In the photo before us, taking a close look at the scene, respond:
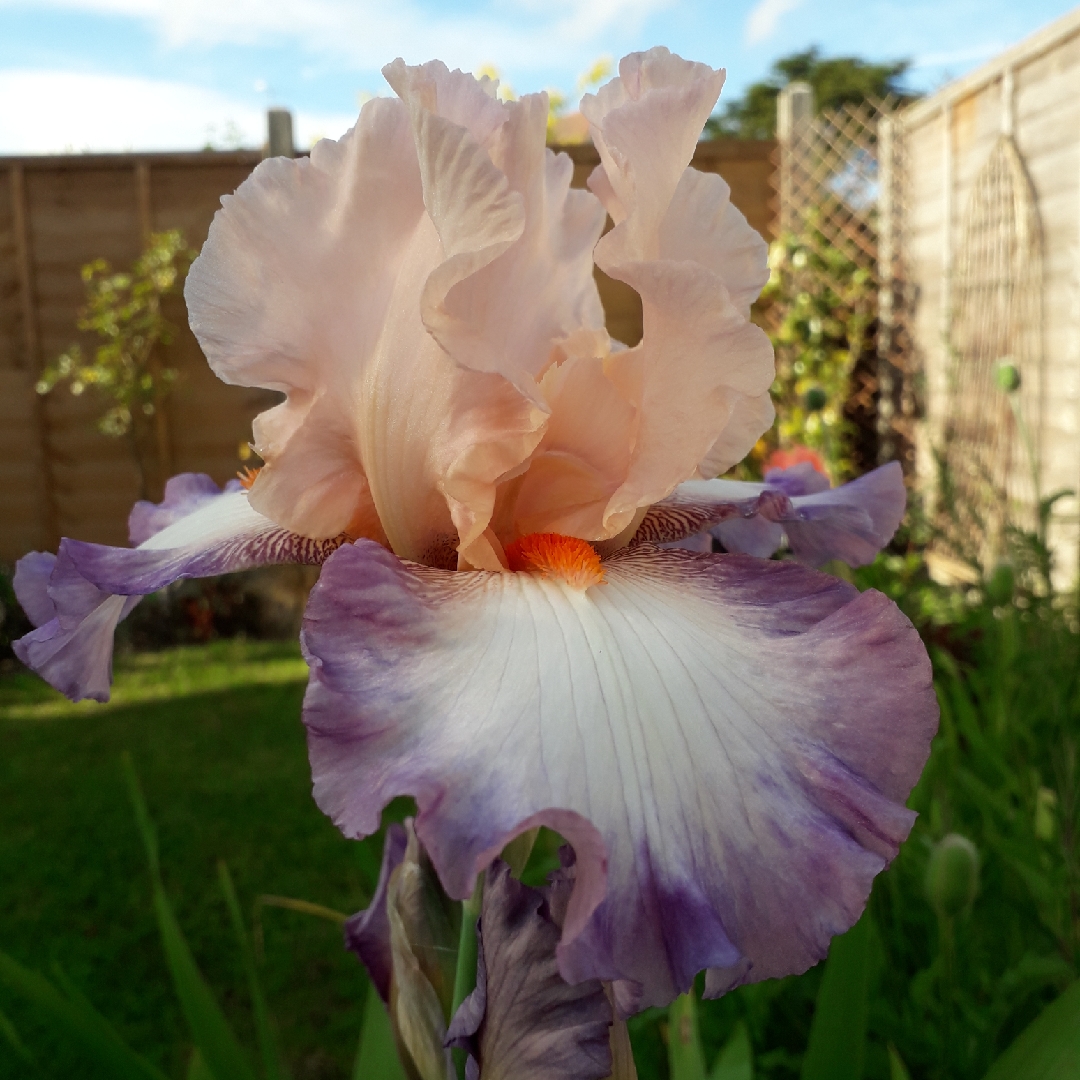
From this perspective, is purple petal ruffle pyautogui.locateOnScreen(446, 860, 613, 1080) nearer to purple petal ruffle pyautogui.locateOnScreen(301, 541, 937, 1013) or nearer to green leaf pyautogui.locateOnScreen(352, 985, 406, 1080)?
purple petal ruffle pyautogui.locateOnScreen(301, 541, 937, 1013)

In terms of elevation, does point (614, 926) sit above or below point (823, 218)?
below

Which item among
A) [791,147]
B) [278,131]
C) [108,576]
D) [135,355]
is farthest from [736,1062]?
[135,355]

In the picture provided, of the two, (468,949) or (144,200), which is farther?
(144,200)

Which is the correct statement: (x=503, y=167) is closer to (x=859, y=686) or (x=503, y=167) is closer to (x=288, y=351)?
(x=288, y=351)

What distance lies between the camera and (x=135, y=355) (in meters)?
6.27

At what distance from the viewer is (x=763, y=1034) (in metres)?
1.45

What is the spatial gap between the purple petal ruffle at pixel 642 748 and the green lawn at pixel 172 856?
2.81ft

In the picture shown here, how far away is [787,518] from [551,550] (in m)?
0.21

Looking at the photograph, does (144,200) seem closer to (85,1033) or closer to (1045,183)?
(1045,183)

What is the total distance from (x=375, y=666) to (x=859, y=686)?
0.28 m

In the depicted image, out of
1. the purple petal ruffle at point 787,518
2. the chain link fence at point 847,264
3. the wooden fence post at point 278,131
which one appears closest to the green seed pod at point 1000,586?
the purple petal ruffle at point 787,518

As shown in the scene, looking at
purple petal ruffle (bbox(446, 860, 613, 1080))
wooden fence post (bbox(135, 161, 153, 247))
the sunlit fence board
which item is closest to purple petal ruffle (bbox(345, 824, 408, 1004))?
purple petal ruffle (bbox(446, 860, 613, 1080))

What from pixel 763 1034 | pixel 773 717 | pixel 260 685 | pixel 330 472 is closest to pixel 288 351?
pixel 330 472

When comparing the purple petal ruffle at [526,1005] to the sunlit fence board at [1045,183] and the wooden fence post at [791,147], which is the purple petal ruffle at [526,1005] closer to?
the sunlit fence board at [1045,183]
